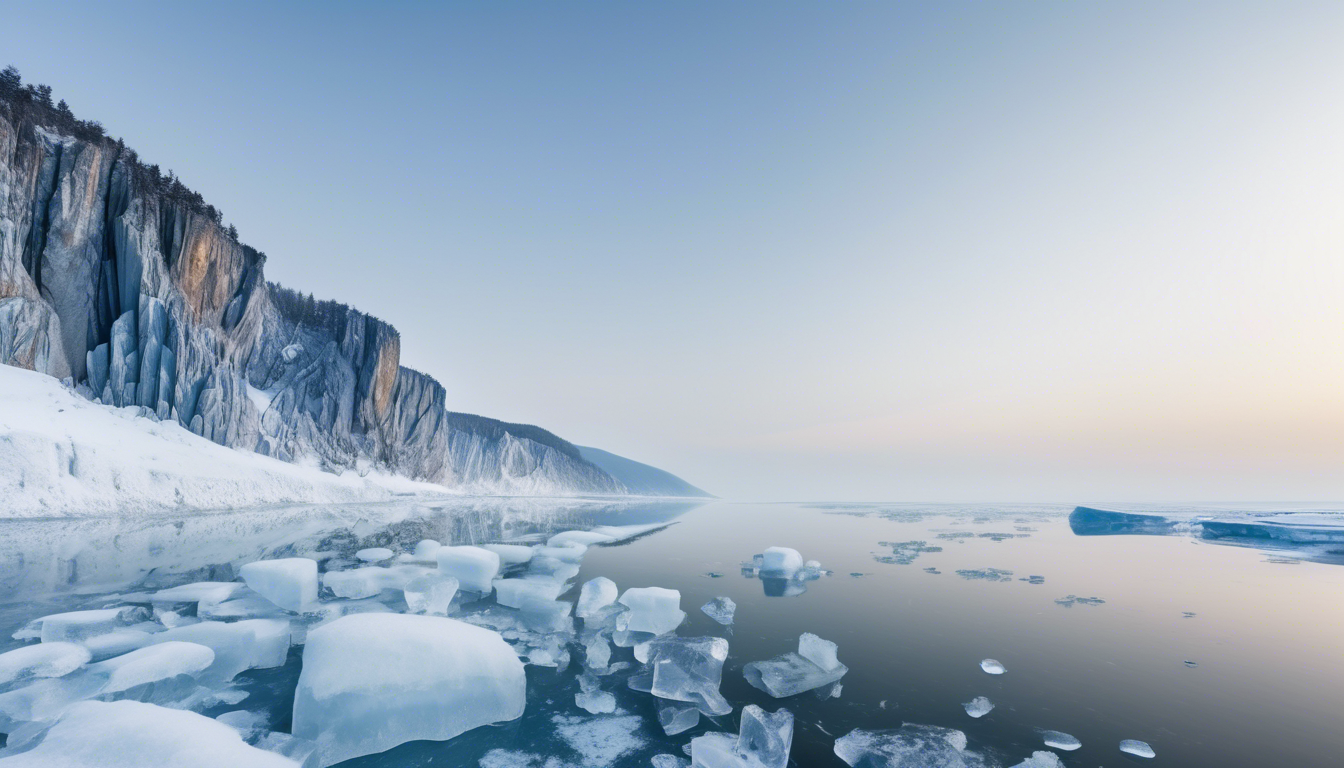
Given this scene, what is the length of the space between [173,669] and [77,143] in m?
36.5

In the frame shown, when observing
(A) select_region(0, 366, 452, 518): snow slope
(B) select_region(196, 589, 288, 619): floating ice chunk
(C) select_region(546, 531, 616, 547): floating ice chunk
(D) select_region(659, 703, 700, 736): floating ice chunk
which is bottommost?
(C) select_region(546, 531, 616, 547): floating ice chunk

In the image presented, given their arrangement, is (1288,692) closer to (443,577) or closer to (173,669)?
(443,577)

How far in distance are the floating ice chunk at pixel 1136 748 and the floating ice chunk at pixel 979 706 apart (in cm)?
92

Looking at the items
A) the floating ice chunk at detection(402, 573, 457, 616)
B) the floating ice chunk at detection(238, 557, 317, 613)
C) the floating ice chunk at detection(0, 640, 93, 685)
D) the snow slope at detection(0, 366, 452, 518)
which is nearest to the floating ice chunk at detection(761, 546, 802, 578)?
the floating ice chunk at detection(402, 573, 457, 616)

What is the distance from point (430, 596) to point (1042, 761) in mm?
7433

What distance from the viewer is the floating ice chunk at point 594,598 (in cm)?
746

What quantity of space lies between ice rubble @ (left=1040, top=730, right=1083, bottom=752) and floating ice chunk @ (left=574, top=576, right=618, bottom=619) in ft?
18.3

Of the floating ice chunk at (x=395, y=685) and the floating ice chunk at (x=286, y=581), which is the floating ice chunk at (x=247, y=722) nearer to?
the floating ice chunk at (x=395, y=685)

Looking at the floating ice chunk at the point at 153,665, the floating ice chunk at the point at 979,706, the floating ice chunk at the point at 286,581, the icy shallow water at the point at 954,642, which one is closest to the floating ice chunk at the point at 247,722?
the icy shallow water at the point at 954,642

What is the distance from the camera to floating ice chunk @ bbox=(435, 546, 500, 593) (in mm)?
8852

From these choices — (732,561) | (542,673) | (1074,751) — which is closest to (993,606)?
(1074,751)

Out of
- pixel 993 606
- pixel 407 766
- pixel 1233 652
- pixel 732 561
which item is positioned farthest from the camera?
pixel 732 561

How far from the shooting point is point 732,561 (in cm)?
1288

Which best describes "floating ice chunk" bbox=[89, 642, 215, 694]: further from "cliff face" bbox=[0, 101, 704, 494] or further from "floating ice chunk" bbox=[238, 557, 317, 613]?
"cliff face" bbox=[0, 101, 704, 494]
